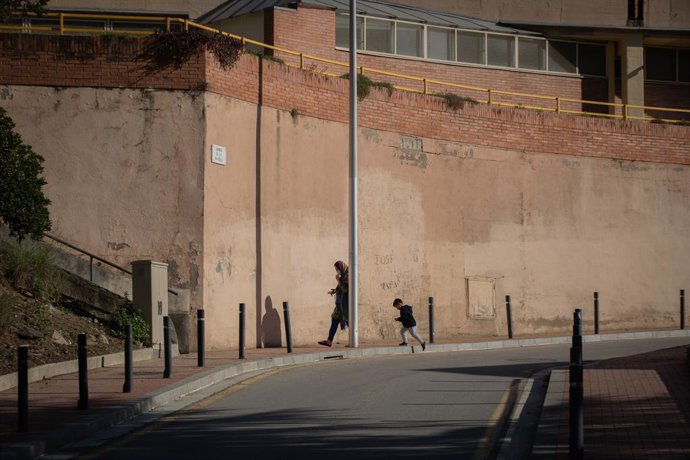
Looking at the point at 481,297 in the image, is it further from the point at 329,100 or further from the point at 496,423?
the point at 496,423

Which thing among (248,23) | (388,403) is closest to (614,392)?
(388,403)

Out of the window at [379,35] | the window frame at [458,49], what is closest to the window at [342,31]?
the window frame at [458,49]

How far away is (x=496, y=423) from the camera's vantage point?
44.1 ft

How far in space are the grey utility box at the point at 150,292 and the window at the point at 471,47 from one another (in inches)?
809

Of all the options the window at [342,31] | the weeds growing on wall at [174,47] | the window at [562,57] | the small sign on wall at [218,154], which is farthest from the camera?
the window at [562,57]

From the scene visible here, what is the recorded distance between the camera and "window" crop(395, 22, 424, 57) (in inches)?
1540

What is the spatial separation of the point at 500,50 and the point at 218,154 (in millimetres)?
18943

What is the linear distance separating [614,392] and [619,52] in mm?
29559

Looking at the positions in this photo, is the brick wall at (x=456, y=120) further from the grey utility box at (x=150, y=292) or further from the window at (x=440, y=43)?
the window at (x=440, y=43)

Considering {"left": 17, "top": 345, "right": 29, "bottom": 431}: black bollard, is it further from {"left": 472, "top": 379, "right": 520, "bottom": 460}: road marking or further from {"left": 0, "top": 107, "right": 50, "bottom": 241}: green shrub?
{"left": 0, "top": 107, "right": 50, "bottom": 241}: green shrub

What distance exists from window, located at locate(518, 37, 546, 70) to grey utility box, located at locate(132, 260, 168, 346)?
73.9 ft

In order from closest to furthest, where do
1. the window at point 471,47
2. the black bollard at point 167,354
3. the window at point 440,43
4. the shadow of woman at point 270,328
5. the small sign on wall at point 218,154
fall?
the black bollard at point 167,354
the small sign on wall at point 218,154
the shadow of woman at point 270,328
the window at point 440,43
the window at point 471,47

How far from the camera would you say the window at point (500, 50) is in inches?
1617

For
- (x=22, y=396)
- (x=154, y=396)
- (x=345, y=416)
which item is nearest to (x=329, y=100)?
(x=154, y=396)
